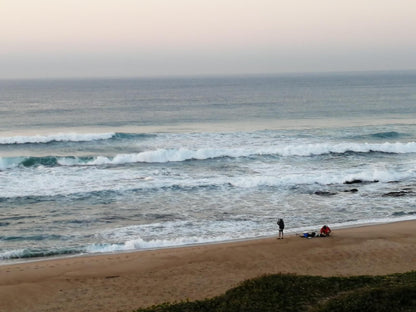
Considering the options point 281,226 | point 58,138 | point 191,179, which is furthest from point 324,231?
point 58,138

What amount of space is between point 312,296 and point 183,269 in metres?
5.44

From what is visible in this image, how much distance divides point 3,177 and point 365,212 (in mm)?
21276

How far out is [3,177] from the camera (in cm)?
3148

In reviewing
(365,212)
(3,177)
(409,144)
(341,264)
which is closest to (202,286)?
(341,264)

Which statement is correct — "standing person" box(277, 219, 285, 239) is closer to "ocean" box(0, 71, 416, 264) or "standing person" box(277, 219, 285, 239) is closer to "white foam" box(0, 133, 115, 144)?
"ocean" box(0, 71, 416, 264)

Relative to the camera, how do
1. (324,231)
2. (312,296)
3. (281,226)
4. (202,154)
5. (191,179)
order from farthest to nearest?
(202,154) → (191,179) → (324,231) → (281,226) → (312,296)

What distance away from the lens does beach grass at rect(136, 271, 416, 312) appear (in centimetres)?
1120

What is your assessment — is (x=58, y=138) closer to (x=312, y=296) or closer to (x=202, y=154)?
(x=202, y=154)

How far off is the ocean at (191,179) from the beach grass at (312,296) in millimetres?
7153

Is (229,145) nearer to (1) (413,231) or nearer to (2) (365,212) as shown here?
(2) (365,212)

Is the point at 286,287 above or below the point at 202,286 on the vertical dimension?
above

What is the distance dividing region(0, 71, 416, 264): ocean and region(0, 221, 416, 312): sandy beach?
1684mm

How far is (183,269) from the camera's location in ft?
54.0

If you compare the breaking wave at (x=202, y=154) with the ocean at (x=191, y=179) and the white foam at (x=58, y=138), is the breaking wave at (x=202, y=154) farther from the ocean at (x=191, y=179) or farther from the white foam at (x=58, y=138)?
the white foam at (x=58, y=138)
